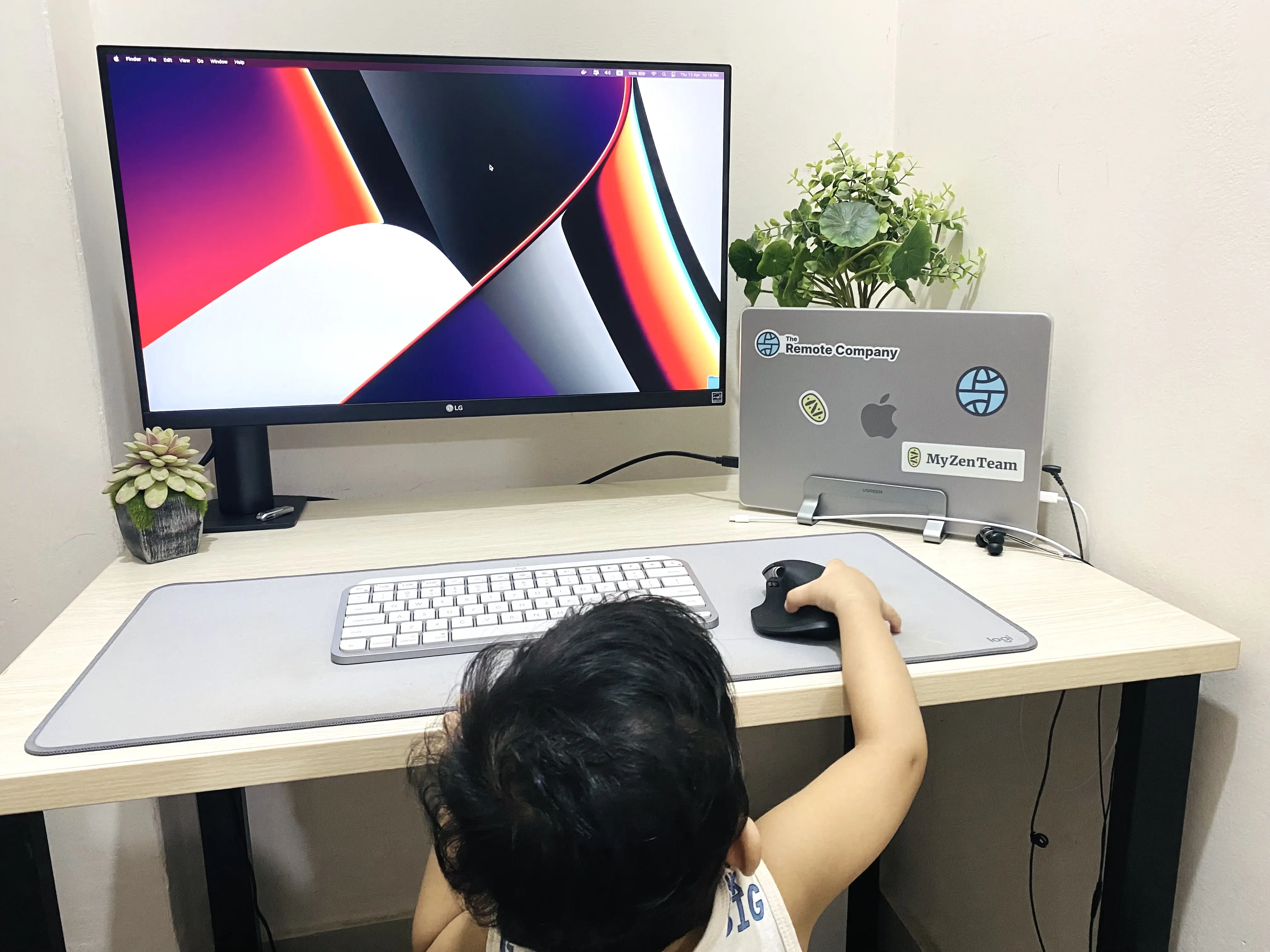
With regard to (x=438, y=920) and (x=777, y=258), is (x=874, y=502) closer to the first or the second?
(x=777, y=258)

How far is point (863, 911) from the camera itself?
4.53ft

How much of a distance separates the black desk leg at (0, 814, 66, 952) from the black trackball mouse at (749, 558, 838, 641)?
21.1 inches

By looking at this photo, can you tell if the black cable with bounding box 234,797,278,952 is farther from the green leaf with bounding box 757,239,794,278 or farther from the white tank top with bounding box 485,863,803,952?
the green leaf with bounding box 757,239,794,278

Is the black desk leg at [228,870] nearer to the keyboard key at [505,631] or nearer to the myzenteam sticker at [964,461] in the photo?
the keyboard key at [505,631]

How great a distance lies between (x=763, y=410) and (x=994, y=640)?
1.41ft

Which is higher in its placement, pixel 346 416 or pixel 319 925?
pixel 346 416

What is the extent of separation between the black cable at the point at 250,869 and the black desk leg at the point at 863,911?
84cm

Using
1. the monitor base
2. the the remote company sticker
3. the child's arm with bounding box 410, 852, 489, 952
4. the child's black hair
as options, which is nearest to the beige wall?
the the remote company sticker

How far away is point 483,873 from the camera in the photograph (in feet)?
1.55

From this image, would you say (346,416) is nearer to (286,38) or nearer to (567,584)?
(567,584)


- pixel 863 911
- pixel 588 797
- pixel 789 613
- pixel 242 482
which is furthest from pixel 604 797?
pixel 863 911

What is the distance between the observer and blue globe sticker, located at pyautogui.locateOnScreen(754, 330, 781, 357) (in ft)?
3.43

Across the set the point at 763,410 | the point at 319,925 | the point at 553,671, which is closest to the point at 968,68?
the point at 763,410

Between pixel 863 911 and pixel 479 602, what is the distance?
0.96 metres
